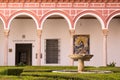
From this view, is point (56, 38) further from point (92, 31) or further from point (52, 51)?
point (92, 31)

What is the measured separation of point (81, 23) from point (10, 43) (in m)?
4.63

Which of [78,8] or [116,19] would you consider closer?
[78,8]

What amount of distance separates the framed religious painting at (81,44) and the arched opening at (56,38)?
2.68 ft

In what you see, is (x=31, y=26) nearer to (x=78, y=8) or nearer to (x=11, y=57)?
(x=11, y=57)

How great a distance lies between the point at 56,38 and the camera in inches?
828

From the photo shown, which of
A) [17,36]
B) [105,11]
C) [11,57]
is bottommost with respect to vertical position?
[11,57]

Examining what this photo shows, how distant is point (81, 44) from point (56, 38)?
1.76 metres

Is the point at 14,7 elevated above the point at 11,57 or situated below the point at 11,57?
above

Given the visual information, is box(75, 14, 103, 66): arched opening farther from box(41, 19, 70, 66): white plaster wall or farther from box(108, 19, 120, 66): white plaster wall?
box(41, 19, 70, 66): white plaster wall

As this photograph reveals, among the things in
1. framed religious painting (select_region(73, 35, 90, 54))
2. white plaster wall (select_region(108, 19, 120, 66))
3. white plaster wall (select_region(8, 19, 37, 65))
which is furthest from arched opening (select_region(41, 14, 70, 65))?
white plaster wall (select_region(108, 19, 120, 66))

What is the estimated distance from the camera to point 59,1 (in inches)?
734

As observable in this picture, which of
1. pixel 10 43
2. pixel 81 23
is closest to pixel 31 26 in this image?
pixel 10 43

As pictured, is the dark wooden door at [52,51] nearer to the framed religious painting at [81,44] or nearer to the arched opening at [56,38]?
the arched opening at [56,38]

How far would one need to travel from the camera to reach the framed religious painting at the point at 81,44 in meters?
19.7
